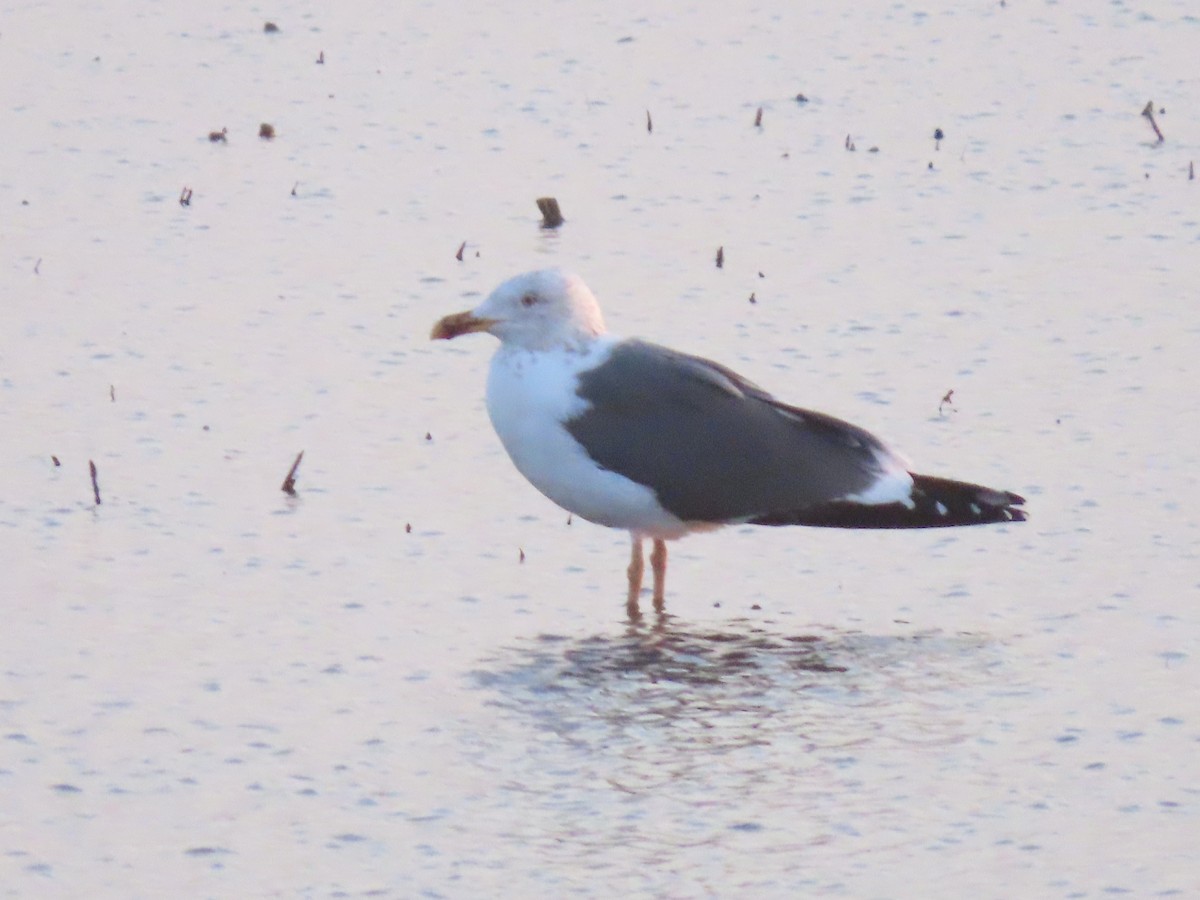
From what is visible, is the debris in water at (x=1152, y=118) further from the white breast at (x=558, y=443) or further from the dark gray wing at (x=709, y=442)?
the white breast at (x=558, y=443)

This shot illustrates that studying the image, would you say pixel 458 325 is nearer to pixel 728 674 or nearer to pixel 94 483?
pixel 94 483

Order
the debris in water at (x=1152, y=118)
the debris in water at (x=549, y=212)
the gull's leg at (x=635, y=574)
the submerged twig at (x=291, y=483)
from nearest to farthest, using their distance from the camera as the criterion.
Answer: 1. the gull's leg at (x=635, y=574)
2. the submerged twig at (x=291, y=483)
3. the debris in water at (x=549, y=212)
4. the debris in water at (x=1152, y=118)

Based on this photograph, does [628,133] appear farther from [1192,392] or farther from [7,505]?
[7,505]

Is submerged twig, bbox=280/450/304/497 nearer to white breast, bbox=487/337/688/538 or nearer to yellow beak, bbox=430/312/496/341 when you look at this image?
yellow beak, bbox=430/312/496/341

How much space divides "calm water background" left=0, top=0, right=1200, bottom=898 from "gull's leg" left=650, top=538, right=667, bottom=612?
0.07 meters

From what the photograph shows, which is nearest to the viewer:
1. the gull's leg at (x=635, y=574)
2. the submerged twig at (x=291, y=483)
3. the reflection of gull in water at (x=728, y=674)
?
the reflection of gull in water at (x=728, y=674)

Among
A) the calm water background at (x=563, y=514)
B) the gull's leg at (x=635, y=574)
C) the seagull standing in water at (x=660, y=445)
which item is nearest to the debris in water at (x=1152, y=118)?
the calm water background at (x=563, y=514)

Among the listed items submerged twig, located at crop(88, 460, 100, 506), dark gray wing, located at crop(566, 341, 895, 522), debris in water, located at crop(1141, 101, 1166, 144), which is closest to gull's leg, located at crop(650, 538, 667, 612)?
dark gray wing, located at crop(566, 341, 895, 522)

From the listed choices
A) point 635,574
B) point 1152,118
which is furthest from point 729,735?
point 1152,118

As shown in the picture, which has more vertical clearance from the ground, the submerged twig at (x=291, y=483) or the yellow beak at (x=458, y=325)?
the yellow beak at (x=458, y=325)

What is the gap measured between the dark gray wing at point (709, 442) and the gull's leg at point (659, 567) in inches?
6.7

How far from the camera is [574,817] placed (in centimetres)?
605

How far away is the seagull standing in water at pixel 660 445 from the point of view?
764cm

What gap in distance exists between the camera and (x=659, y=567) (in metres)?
7.84
